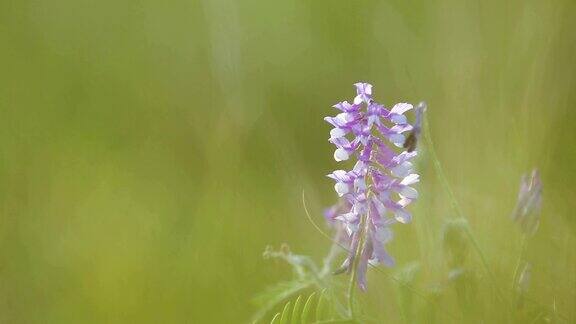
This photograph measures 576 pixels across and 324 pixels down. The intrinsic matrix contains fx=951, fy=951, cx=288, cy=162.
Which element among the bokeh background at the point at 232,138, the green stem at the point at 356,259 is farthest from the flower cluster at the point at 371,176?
the bokeh background at the point at 232,138

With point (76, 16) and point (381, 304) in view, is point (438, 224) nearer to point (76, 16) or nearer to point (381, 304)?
point (381, 304)

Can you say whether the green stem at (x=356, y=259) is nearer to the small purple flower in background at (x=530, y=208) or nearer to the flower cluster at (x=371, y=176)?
the flower cluster at (x=371, y=176)

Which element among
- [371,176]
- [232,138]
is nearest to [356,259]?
[371,176]

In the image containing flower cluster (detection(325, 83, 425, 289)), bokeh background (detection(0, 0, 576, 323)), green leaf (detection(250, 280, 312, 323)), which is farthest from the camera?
bokeh background (detection(0, 0, 576, 323))

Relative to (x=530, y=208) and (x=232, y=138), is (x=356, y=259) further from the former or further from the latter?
(x=232, y=138)

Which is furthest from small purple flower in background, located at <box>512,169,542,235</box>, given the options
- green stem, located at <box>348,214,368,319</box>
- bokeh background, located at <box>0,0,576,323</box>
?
green stem, located at <box>348,214,368,319</box>

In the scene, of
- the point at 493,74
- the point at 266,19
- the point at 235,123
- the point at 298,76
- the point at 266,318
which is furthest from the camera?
the point at 266,19

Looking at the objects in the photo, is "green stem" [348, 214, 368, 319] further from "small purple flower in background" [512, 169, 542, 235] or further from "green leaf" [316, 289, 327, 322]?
"small purple flower in background" [512, 169, 542, 235]

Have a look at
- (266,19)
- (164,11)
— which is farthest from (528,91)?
(164,11)
